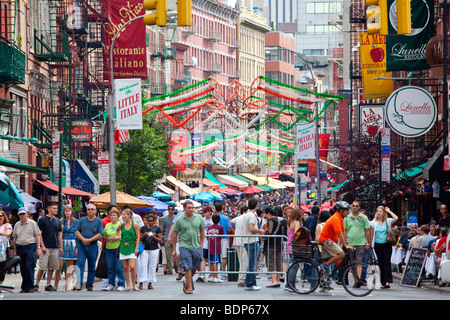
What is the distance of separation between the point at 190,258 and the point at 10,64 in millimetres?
11547

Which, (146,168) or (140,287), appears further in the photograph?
A: (146,168)

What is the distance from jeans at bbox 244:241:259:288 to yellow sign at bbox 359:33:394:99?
938 inches

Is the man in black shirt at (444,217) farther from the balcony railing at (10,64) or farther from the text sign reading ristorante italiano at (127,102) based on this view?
the balcony railing at (10,64)

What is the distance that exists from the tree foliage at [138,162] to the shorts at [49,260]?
109 feet

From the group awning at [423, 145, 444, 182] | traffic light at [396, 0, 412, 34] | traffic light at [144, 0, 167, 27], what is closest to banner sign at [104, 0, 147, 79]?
awning at [423, 145, 444, 182]

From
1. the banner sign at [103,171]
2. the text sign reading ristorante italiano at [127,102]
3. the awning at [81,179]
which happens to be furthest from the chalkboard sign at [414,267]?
the awning at [81,179]

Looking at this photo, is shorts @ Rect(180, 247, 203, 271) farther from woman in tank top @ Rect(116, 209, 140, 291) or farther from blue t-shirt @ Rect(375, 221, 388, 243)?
blue t-shirt @ Rect(375, 221, 388, 243)

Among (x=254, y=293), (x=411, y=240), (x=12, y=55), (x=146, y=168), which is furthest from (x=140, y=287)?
(x=146, y=168)

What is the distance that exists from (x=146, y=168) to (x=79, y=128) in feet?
49.9

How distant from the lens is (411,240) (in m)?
27.9

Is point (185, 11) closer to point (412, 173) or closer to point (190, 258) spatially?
point (190, 258)

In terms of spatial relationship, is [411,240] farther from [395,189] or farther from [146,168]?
[146,168]

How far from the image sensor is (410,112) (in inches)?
1238

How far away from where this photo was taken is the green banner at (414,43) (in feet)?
110
